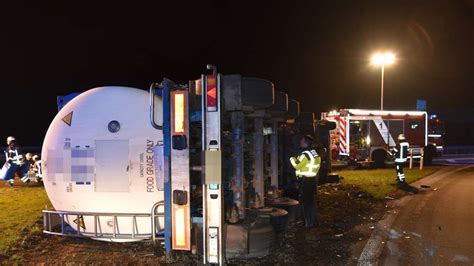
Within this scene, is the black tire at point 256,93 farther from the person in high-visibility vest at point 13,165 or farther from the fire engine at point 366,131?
the fire engine at point 366,131

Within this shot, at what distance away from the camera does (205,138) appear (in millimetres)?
4984

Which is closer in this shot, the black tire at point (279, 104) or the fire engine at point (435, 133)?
the black tire at point (279, 104)

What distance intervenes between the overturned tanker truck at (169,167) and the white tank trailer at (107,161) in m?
0.01

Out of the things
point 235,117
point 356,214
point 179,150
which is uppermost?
point 235,117

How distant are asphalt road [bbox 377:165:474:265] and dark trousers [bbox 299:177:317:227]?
1.24m

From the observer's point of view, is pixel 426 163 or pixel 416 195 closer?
pixel 416 195

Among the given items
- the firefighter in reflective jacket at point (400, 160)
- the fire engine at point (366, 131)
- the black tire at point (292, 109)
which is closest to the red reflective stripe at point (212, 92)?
the black tire at point (292, 109)

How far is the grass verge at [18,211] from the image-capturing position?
683cm

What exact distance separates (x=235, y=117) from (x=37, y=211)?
5.66 m

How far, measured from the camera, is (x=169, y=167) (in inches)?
205

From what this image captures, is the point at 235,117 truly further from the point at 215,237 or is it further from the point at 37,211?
the point at 37,211

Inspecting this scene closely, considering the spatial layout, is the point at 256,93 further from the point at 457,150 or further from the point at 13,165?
the point at 457,150

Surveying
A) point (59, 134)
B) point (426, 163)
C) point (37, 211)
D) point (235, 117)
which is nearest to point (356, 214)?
point (235, 117)

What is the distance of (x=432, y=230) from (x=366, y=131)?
12.1m
